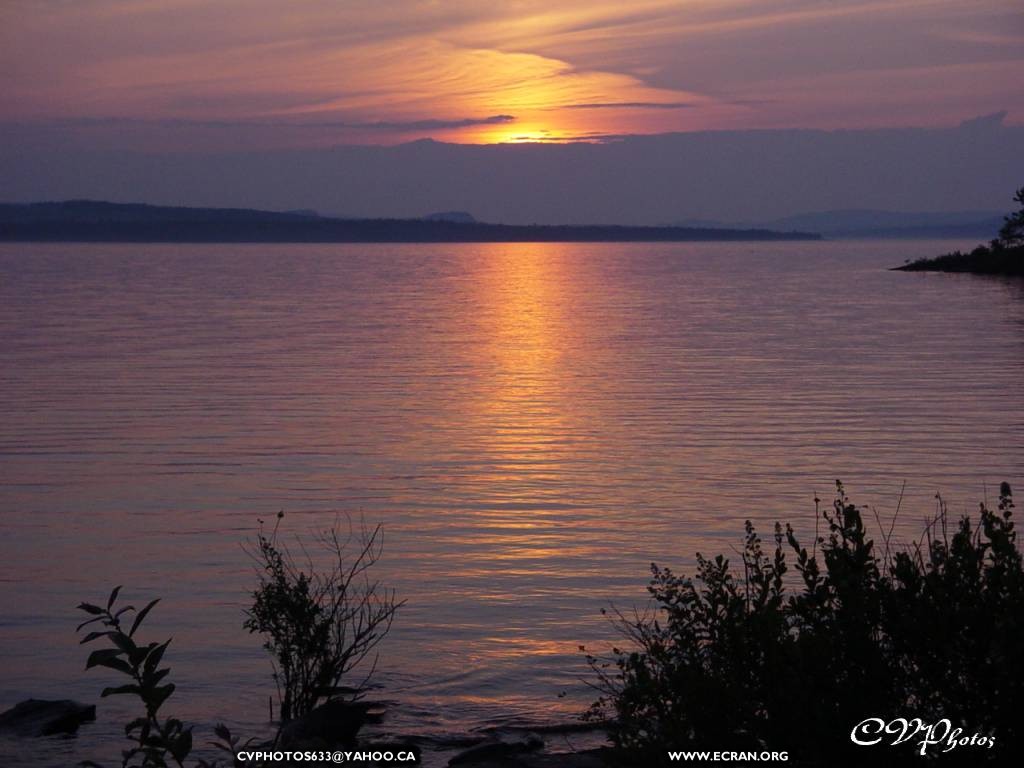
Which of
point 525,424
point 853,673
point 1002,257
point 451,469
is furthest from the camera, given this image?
point 1002,257

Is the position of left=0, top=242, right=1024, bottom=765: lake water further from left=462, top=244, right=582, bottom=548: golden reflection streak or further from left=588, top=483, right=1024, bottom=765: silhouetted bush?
left=588, top=483, right=1024, bottom=765: silhouetted bush

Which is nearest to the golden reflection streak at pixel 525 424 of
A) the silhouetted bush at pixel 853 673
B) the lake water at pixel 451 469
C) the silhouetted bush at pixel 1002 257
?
the lake water at pixel 451 469

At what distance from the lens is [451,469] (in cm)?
1764

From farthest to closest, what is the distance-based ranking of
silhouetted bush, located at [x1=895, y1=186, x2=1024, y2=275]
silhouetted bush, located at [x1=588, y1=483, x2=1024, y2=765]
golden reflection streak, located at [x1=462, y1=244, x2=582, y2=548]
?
silhouetted bush, located at [x1=895, y1=186, x2=1024, y2=275]
golden reflection streak, located at [x1=462, y1=244, x2=582, y2=548]
silhouetted bush, located at [x1=588, y1=483, x2=1024, y2=765]

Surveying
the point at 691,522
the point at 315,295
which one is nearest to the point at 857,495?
the point at 691,522

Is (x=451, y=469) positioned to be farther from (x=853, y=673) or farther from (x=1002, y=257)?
(x=1002, y=257)

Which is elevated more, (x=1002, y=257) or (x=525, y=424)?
(x=1002, y=257)

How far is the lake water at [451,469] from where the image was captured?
10.4m

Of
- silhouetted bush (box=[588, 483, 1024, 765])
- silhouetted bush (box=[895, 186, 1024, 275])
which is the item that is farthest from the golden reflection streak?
silhouetted bush (box=[895, 186, 1024, 275])

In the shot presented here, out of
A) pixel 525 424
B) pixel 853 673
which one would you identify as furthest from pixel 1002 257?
pixel 853 673

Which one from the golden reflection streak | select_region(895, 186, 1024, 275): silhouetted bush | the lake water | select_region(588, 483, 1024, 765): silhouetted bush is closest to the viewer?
select_region(588, 483, 1024, 765): silhouetted bush

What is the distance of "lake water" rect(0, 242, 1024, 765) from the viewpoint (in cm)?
1043

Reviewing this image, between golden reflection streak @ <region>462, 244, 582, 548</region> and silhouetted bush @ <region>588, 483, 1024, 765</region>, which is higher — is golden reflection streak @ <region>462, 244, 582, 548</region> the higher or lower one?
the higher one

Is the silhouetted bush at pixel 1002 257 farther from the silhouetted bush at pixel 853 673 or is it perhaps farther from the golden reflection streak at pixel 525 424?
the silhouetted bush at pixel 853 673
